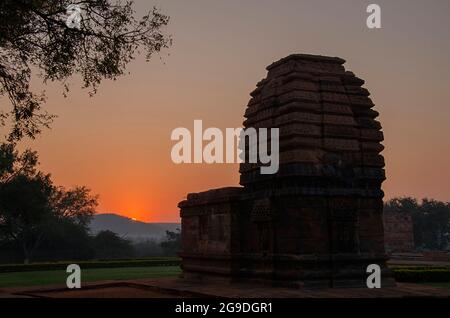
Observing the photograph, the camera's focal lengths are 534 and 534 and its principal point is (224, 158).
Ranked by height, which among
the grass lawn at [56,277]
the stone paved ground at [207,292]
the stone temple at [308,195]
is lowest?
the grass lawn at [56,277]

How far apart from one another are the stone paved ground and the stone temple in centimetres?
74

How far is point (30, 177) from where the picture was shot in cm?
4684

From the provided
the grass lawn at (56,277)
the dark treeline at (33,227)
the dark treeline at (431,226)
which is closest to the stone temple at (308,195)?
the grass lawn at (56,277)

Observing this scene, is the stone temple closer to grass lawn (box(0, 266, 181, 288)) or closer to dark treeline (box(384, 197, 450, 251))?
grass lawn (box(0, 266, 181, 288))

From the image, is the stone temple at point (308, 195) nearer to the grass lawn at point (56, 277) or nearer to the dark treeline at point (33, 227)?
the grass lawn at point (56, 277)

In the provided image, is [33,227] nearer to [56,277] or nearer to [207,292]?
[56,277]

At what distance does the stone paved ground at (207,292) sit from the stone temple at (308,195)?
0.74 meters

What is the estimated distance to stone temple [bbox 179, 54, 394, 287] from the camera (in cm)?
1405

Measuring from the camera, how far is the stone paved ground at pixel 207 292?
12289 millimetres

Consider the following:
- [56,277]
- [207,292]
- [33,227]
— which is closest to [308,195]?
[207,292]

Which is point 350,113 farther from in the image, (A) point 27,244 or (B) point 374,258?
(A) point 27,244

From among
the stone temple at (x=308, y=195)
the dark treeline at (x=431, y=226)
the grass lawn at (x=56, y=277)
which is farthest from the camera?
the dark treeline at (x=431, y=226)

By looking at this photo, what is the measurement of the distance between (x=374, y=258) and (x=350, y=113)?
164 inches
